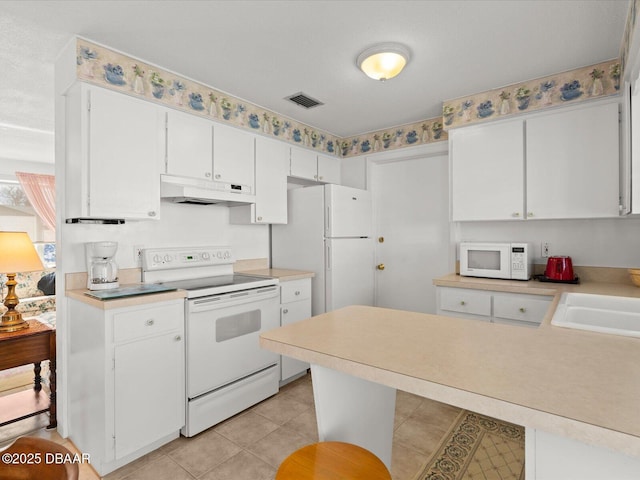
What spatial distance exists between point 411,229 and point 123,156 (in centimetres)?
277

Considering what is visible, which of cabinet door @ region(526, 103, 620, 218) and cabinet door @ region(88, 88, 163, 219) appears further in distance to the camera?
cabinet door @ region(526, 103, 620, 218)

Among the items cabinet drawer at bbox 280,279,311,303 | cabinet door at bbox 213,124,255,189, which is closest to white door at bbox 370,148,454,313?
cabinet drawer at bbox 280,279,311,303

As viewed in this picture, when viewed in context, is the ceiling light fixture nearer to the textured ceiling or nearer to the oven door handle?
the textured ceiling

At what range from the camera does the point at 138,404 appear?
2023 millimetres

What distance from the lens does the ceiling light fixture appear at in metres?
2.18

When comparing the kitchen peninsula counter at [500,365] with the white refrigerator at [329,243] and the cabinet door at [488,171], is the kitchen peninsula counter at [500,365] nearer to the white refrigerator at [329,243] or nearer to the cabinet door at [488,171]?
the cabinet door at [488,171]

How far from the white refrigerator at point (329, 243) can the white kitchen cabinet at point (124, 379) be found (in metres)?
1.45

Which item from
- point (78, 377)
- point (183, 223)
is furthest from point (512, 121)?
point (78, 377)

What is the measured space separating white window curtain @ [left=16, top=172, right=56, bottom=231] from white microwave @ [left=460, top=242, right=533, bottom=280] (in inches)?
229

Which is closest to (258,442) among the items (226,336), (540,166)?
(226,336)

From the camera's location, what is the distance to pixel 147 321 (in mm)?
2059

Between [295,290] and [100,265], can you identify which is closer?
[100,265]

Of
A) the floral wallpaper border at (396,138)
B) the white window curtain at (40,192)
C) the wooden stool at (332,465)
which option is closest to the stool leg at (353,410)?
the wooden stool at (332,465)

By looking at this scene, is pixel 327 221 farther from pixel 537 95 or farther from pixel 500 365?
pixel 500 365
